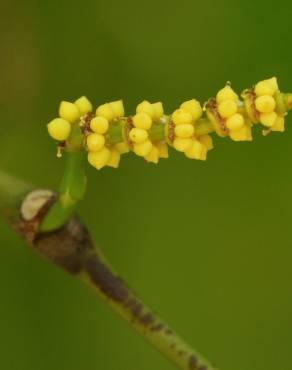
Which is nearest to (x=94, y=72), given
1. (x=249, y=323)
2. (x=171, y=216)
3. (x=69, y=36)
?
(x=69, y=36)

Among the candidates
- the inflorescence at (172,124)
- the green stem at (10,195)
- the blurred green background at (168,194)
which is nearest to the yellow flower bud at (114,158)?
the inflorescence at (172,124)

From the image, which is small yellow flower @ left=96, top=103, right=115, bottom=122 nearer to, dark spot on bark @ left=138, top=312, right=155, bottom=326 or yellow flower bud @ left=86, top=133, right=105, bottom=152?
yellow flower bud @ left=86, top=133, right=105, bottom=152

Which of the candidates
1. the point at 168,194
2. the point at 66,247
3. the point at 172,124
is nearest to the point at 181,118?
the point at 172,124

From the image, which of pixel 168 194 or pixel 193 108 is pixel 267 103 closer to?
pixel 193 108

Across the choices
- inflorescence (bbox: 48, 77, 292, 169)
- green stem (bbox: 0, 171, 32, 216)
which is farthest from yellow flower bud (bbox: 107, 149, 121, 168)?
green stem (bbox: 0, 171, 32, 216)

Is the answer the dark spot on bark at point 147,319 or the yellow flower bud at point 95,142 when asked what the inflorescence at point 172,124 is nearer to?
the yellow flower bud at point 95,142

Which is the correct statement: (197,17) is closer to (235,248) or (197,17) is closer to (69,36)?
(69,36)
